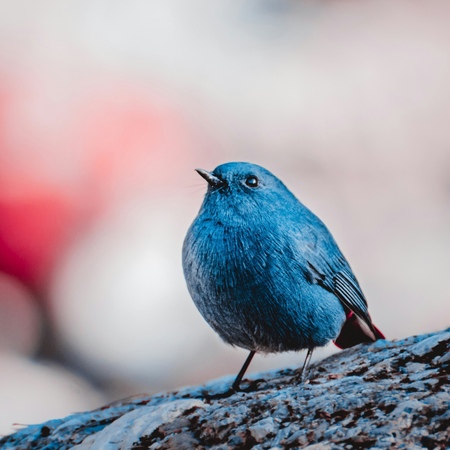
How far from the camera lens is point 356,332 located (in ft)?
11.9

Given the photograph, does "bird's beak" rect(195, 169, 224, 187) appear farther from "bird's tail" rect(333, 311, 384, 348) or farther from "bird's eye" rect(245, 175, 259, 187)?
"bird's tail" rect(333, 311, 384, 348)

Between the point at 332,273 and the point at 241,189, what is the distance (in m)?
0.56

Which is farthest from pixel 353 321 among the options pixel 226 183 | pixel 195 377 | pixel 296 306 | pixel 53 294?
pixel 53 294

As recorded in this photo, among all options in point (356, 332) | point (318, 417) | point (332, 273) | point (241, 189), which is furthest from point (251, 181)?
point (318, 417)

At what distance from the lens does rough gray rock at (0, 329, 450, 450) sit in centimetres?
219

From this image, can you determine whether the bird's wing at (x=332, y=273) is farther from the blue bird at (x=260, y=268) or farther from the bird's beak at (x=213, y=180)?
the bird's beak at (x=213, y=180)

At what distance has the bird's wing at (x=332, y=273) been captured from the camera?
322 centimetres

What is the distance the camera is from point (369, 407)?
236cm

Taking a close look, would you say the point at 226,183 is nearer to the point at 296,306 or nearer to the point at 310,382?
the point at 296,306

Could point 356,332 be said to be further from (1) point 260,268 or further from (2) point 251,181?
(2) point 251,181

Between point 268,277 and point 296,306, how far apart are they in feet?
0.60

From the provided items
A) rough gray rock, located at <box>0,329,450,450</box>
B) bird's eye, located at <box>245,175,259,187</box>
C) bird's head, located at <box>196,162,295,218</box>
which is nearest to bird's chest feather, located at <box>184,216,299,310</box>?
bird's head, located at <box>196,162,295,218</box>

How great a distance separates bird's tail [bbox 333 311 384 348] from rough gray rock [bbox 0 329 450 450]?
241 millimetres

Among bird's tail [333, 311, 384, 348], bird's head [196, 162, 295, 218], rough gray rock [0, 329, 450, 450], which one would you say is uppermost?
bird's head [196, 162, 295, 218]
